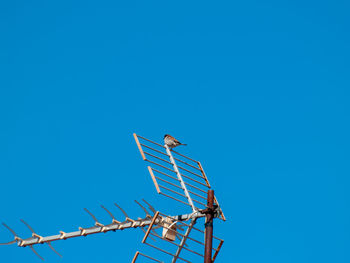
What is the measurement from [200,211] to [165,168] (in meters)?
2.71

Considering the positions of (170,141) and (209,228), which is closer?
(209,228)

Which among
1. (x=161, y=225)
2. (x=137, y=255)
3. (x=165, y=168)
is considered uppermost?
(x=165, y=168)

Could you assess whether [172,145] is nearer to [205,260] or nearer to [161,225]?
[161,225]

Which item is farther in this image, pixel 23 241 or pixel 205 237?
pixel 23 241

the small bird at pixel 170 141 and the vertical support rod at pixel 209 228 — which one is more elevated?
the small bird at pixel 170 141

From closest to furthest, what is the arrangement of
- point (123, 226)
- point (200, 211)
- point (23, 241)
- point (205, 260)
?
point (205, 260) < point (200, 211) < point (123, 226) < point (23, 241)

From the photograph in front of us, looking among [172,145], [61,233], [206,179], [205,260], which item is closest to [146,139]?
[172,145]

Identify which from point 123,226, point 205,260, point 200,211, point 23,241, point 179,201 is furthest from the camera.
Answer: point 23,241

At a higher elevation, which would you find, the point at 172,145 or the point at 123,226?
the point at 172,145

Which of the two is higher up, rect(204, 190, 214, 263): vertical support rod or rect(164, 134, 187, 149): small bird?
rect(164, 134, 187, 149): small bird

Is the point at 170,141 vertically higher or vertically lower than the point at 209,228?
higher

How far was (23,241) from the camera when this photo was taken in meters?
18.6

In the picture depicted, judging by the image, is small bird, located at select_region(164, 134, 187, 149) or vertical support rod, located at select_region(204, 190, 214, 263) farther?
small bird, located at select_region(164, 134, 187, 149)

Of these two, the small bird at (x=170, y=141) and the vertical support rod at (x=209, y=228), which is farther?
the small bird at (x=170, y=141)
